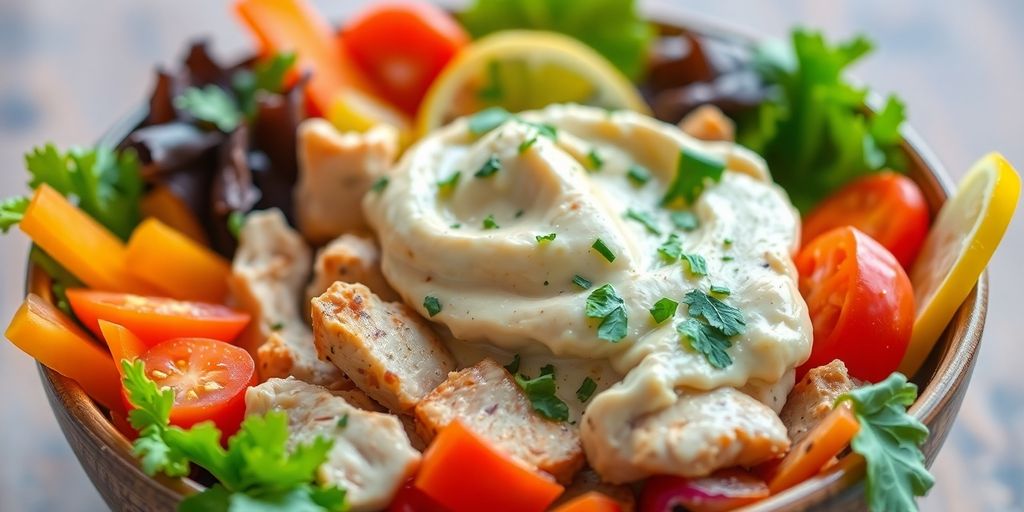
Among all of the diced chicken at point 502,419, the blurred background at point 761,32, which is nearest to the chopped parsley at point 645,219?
the diced chicken at point 502,419

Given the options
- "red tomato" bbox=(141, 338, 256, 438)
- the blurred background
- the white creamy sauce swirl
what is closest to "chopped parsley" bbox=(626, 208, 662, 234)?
the white creamy sauce swirl

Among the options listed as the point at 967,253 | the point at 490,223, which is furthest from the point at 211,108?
the point at 967,253

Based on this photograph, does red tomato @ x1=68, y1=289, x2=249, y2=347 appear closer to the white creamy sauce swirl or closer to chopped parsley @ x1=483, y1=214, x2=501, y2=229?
the white creamy sauce swirl

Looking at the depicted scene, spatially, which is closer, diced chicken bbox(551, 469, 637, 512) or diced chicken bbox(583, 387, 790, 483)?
diced chicken bbox(583, 387, 790, 483)

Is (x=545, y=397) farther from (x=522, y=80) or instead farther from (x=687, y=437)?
(x=522, y=80)

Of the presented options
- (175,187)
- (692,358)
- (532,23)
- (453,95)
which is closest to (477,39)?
(532,23)

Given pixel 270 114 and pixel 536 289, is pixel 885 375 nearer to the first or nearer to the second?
pixel 536 289

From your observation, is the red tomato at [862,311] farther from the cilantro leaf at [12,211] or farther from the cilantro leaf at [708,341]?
the cilantro leaf at [12,211]
